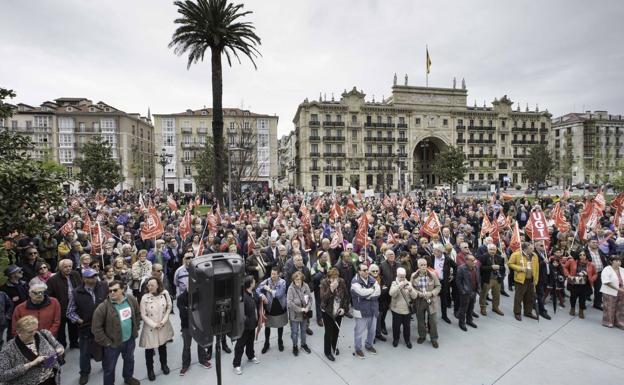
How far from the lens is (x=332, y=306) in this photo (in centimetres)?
615

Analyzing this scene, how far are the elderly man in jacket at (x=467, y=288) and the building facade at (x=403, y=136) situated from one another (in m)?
56.4

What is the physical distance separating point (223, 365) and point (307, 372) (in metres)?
1.52

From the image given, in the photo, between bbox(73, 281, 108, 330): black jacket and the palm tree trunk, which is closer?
bbox(73, 281, 108, 330): black jacket

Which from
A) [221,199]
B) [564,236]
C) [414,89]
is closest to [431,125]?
[414,89]

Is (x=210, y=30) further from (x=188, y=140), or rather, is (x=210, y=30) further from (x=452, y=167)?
(x=188, y=140)

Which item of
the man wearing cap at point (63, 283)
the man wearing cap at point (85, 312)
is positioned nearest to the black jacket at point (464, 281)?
the man wearing cap at point (85, 312)

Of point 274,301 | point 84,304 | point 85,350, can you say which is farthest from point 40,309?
point 274,301

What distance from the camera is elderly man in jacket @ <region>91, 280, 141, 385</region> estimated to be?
4.91 metres

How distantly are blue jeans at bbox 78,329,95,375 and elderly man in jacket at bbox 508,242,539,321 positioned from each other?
888 cm

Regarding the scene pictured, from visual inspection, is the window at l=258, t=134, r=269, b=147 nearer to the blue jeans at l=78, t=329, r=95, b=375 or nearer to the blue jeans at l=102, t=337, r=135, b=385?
the blue jeans at l=78, t=329, r=95, b=375

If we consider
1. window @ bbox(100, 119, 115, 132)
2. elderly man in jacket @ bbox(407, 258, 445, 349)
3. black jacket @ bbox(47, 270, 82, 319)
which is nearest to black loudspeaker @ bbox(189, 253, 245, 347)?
black jacket @ bbox(47, 270, 82, 319)

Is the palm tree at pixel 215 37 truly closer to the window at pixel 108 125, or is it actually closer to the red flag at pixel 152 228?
the red flag at pixel 152 228

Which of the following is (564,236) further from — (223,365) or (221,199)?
(221,199)

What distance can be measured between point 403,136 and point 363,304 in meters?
68.2
